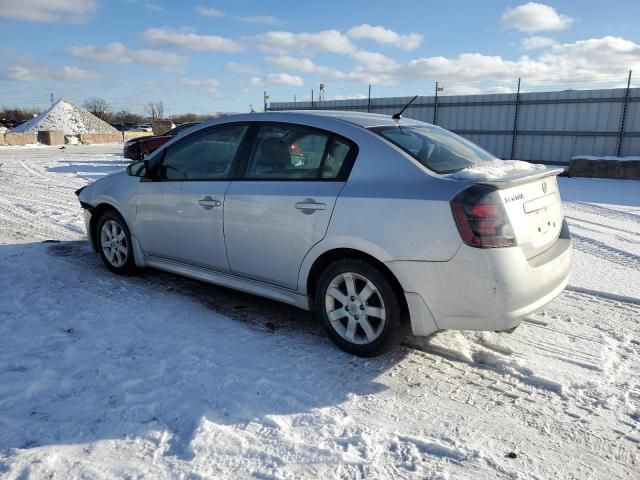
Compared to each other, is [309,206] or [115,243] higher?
[309,206]

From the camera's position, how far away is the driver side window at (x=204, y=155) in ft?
13.6

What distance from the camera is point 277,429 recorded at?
2.64 m

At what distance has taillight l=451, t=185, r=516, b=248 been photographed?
9.48 ft

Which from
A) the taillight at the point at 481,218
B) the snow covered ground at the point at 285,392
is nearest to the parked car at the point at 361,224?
the taillight at the point at 481,218

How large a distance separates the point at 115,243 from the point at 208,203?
1548 millimetres

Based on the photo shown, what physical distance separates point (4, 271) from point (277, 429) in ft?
13.1

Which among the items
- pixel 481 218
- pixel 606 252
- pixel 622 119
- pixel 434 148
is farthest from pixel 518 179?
pixel 622 119

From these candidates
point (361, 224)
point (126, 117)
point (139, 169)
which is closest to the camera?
point (361, 224)

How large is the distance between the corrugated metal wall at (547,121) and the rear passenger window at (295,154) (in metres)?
14.5

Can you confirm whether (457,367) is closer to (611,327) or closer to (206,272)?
(611,327)

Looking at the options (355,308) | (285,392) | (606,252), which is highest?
(355,308)

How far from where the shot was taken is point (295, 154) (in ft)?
12.3

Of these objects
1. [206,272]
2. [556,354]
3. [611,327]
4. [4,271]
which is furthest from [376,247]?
[4,271]

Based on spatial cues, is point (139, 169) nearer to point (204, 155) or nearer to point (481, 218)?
point (204, 155)
